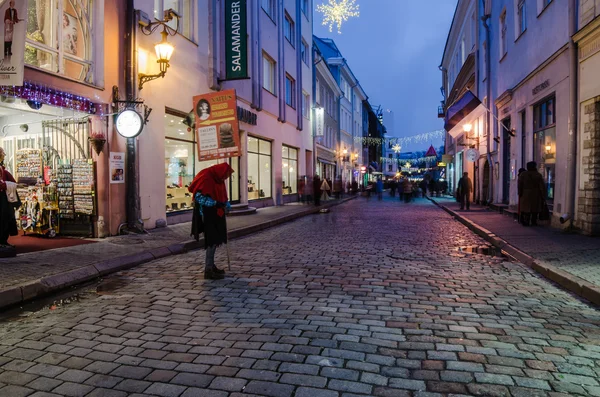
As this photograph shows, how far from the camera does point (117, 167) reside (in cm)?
1039

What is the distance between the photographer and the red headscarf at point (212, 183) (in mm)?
6406

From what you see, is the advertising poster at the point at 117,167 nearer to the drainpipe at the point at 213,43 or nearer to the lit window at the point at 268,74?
the drainpipe at the point at 213,43

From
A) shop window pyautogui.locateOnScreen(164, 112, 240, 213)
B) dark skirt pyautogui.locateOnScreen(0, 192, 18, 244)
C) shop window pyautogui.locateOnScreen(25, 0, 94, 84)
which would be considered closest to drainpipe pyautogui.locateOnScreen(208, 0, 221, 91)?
shop window pyautogui.locateOnScreen(164, 112, 240, 213)

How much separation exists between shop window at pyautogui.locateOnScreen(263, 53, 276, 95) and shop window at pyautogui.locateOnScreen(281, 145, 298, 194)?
3713mm

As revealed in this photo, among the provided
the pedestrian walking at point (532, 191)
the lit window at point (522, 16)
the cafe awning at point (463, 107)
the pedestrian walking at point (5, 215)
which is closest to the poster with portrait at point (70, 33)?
the pedestrian walking at point (5, 215)

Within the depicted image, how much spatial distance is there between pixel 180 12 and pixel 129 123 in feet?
17.6

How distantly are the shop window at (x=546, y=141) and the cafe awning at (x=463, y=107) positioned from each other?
4.24 m

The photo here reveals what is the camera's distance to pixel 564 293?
18.7ft

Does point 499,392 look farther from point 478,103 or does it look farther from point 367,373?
point 478,103

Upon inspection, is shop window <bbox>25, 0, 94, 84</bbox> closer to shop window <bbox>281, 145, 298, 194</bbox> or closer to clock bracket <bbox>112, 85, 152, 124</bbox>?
clock bracket <bbox>112, 85, 152, 124</bbox>

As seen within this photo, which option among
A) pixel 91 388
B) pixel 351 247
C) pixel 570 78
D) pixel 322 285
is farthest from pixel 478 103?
pixel 91 388

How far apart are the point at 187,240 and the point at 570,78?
373 inches

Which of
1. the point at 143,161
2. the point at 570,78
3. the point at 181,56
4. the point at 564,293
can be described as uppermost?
the point at 181,56

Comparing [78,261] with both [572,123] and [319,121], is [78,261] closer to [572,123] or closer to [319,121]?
[572,123]
